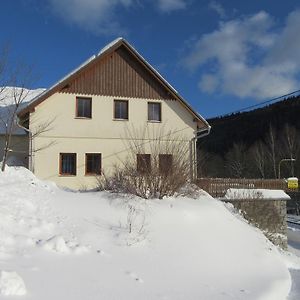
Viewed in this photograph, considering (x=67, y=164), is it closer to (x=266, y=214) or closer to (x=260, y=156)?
(x=266, y=214)

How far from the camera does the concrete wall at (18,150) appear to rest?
24.0 metres

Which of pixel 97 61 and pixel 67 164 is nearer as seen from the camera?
pixel 67 164

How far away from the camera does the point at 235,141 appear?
83.1m

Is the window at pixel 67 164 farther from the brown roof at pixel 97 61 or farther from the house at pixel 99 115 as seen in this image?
the brown roof at pixel 97 61

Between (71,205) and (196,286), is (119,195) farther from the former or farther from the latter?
(196,286)

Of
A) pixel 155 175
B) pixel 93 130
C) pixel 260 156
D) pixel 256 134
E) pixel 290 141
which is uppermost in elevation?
pixel 256 134

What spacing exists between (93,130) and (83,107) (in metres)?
1.24

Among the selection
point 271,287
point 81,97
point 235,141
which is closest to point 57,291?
point 271,287

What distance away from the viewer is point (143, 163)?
1398 cm

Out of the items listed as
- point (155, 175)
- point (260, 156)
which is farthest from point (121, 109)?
point (260, 156)

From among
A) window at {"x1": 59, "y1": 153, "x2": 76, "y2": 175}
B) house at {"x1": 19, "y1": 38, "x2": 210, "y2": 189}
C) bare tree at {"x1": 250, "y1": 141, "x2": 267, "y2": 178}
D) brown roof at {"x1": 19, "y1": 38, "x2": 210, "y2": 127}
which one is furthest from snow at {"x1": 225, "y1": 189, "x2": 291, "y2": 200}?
bare tree at {"x1": 250, "y1": 141, "x2": 267, "y2": 178}

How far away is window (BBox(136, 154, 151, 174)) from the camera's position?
13.6 meters

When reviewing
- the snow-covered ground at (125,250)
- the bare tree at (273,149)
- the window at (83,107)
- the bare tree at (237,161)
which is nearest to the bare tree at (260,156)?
the bare tree at (273,149)

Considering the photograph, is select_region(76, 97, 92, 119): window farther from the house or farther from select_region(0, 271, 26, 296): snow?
select_region(0, 271, 26, 296): snow
